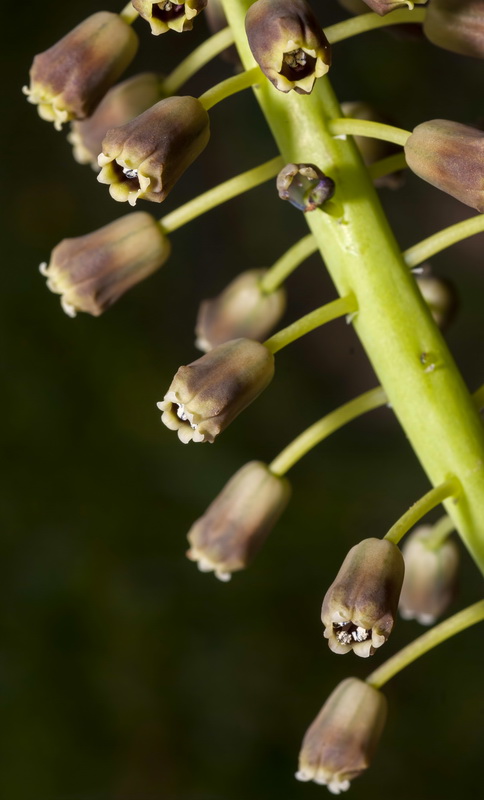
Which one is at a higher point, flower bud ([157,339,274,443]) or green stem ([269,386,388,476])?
flower bud ([157,339,274,443])

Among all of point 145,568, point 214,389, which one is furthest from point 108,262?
point 145,568

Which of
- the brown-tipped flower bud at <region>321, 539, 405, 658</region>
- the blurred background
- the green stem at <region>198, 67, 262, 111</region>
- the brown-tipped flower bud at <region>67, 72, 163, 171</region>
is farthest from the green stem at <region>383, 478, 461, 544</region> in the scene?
the blurred background

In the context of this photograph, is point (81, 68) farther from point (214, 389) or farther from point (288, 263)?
point (214, 389)

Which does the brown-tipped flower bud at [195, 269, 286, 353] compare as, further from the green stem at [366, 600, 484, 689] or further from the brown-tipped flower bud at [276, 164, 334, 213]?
the green stem at [366, 600, 484, 689]

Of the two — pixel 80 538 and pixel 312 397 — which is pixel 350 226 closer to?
pixel 80 538

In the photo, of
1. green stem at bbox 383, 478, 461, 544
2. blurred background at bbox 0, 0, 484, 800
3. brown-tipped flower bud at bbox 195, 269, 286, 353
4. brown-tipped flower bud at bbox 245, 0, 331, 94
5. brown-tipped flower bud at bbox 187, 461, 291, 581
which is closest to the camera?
brown-tipped flower bud at bbox 245, 0, 331, 94

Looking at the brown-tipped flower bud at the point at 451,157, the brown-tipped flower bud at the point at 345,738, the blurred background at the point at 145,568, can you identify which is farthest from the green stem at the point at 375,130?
the blurred background at the point at 145,568
